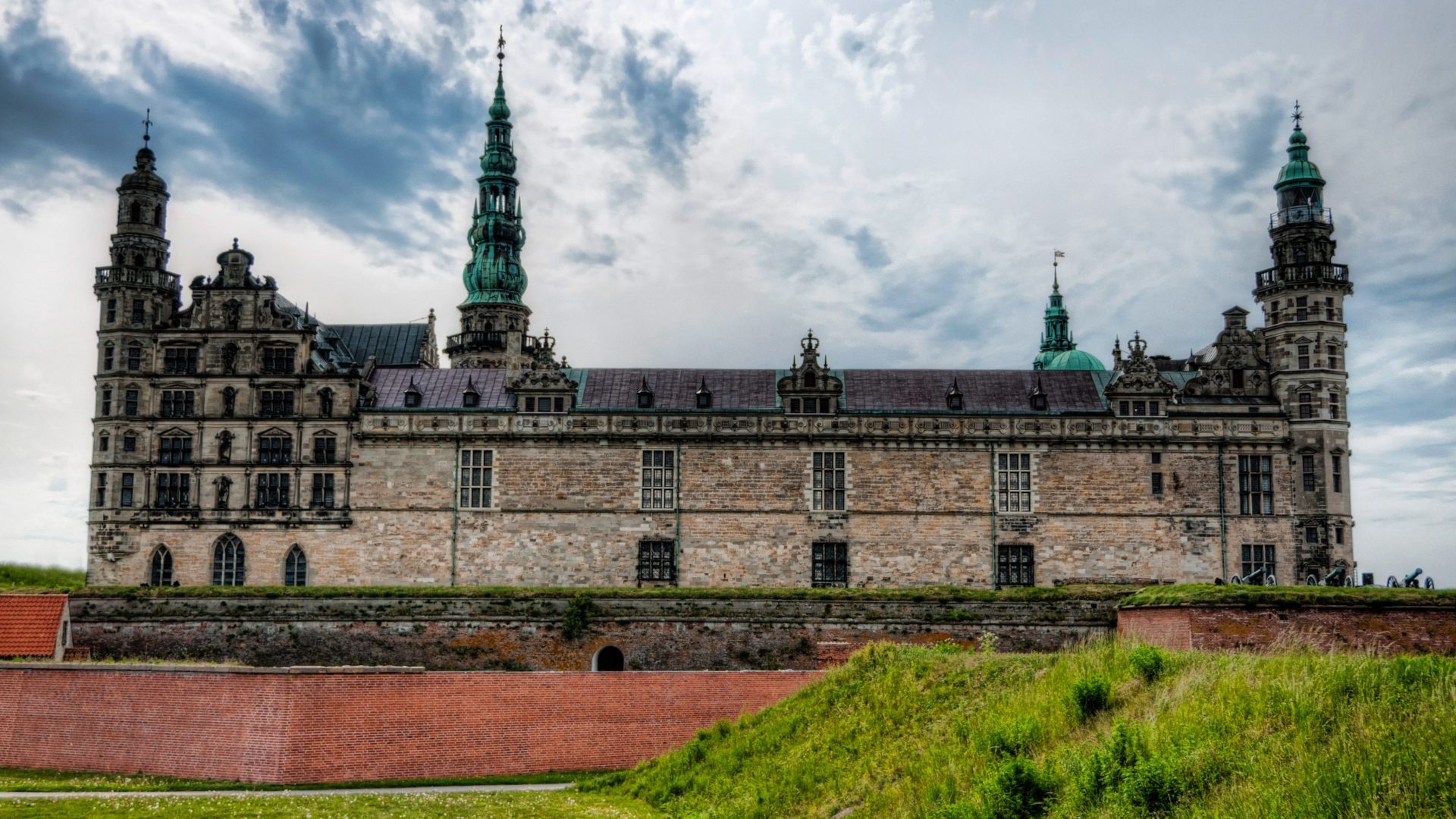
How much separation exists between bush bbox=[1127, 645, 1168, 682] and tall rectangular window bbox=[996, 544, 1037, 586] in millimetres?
30072

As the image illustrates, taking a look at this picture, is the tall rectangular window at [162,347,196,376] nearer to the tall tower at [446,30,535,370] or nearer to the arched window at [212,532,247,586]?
the arched window at [212,532,247,586]

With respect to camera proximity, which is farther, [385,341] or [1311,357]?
[385,341]

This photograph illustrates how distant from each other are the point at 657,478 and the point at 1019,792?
33.6 meters

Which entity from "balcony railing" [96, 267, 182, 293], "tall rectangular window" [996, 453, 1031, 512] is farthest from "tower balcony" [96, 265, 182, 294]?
"tall rectangular window" [996, 453, 1031, 512]

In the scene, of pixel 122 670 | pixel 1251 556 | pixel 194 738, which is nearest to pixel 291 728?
pixel 194 738

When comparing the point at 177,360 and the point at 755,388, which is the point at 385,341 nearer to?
the point at 177,360

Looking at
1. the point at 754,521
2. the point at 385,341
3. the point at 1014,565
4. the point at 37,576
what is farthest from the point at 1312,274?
the point at 37,576

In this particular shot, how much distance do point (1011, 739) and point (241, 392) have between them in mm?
39311

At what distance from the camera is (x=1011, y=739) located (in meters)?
15.4

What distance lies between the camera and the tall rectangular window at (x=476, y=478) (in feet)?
152

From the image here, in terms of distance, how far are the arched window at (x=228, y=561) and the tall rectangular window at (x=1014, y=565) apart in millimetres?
28416

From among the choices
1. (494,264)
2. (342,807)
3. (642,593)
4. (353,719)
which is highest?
(494,264)

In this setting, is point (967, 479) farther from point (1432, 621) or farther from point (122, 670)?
point (122, 670)

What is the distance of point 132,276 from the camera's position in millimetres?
47812
